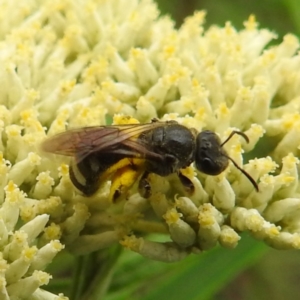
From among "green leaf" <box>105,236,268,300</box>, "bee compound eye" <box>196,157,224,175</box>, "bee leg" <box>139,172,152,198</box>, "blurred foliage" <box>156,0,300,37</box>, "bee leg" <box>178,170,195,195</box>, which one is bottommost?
"green leaf" <box>105,236,268,300</box>

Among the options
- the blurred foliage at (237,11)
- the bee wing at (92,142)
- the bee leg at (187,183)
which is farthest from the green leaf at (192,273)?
the blurred foliage at (237,11)

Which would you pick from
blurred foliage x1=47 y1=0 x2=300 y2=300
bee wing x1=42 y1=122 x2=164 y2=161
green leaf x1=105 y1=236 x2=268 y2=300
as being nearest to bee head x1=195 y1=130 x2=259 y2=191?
bee wing x1=42 y1=122 x2=164 y2=161

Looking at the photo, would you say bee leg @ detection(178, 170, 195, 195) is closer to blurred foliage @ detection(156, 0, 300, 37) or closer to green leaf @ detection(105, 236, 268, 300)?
green leaf @ detection(105, 236, 268, 300)

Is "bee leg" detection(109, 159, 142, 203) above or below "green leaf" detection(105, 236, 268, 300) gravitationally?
above

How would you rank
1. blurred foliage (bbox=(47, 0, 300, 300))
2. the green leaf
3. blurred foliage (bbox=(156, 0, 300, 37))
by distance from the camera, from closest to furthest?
blurred foliage (bbox=(47, 0, 300, 300))
the green leaf
blurred foliage (bbox=(156, 0, 300, 37))

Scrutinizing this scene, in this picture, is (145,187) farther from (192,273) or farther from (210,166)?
(192,273)

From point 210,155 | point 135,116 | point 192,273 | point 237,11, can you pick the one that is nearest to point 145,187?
point 210,155

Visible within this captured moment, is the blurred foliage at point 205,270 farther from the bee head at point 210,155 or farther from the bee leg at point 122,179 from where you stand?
the bee head at point 210,155
